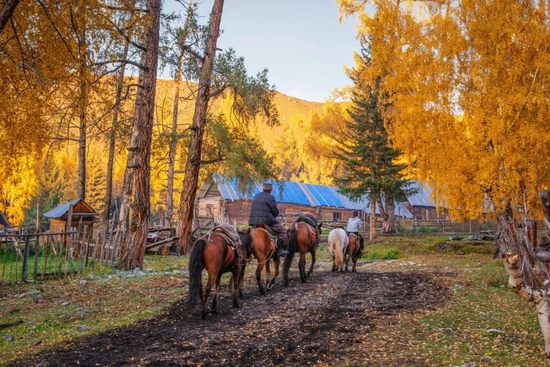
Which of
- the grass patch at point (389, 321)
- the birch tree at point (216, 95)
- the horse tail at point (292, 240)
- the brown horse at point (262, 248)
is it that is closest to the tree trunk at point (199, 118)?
the birch tree at point (216, 95)

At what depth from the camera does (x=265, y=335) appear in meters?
6.82

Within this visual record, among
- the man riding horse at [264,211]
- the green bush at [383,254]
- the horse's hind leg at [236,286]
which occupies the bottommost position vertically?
the green bush at [383,254]

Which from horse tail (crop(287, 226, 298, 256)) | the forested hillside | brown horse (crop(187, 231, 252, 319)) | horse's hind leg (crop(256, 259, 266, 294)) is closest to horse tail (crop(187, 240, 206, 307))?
brown horse (crop(187, 231, 252, 319))

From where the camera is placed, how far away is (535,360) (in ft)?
18.4

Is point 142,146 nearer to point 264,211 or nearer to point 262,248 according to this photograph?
point 264,211

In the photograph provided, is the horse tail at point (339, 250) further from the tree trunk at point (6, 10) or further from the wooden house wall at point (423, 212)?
the wooden house wall at point (423, 212)

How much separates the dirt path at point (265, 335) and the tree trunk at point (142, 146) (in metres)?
4.78

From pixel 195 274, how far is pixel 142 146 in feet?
22.6


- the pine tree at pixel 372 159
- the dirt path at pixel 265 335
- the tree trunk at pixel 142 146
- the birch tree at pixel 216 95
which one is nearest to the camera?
the dirt path at pixel 265 335

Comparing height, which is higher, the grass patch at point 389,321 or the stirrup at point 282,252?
the stirrup at point 282,252

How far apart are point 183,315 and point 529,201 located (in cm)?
1248

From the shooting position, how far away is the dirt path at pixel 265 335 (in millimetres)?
5703

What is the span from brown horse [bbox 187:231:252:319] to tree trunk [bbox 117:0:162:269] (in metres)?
5.77

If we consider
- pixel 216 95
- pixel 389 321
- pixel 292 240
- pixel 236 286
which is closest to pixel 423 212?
pixel 216 95
